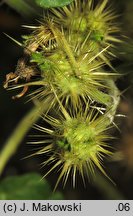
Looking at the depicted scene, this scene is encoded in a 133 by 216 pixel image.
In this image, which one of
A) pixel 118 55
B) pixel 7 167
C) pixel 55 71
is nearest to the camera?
pixel 55 71

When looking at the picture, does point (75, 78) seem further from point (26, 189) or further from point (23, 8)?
point (26, 189)

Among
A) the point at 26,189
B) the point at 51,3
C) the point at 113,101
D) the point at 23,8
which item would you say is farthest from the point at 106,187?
the point at 51,3

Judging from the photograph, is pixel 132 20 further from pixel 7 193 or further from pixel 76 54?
pixel 7 193

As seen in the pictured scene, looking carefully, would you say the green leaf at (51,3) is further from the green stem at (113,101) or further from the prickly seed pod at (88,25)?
the green stem at (113,101)

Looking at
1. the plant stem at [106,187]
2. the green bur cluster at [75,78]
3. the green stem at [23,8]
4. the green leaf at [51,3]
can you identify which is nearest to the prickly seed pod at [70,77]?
the green bur cluster at [75,78]

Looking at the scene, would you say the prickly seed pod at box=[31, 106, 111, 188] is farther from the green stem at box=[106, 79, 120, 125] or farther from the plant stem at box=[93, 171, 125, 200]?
the plant stem at box=[93, 171, 125, 200]

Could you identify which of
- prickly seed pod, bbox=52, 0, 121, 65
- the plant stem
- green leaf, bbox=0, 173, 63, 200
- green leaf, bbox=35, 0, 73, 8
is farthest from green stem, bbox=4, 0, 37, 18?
the plant stem

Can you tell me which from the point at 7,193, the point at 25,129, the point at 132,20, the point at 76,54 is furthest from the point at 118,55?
the point at 7,193
